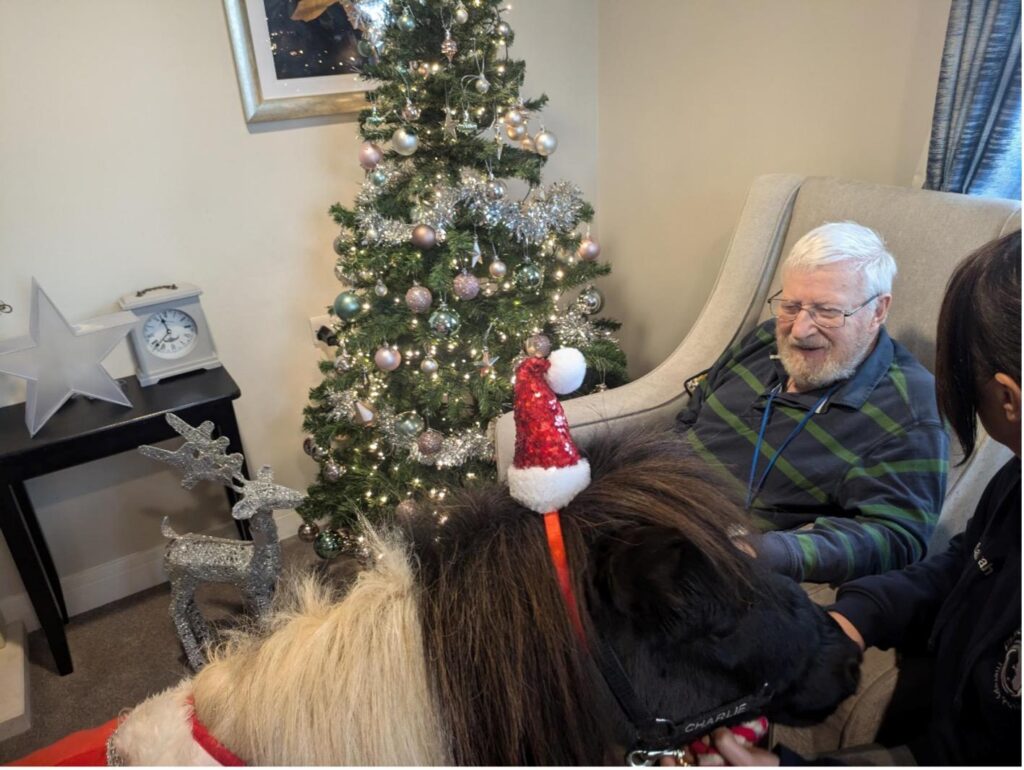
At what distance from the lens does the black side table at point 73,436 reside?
5.48 ft

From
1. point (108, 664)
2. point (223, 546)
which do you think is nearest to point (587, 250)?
point (223, 546)

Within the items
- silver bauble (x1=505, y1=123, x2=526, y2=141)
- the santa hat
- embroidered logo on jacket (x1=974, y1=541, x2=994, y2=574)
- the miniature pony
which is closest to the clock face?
silver bauble (x1=505, y1=123, x2=526, y2=141)

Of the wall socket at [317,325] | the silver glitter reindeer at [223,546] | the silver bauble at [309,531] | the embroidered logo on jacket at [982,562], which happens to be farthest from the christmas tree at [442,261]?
the embroidered logo on jacket at [982,562]

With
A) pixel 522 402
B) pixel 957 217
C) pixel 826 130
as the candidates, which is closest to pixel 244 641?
pixel 522 402

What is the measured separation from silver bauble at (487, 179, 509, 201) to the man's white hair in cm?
75

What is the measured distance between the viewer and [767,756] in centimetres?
80

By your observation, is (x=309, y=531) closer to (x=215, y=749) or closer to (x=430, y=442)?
(x=430, y=442)

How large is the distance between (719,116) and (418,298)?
1.18 metres

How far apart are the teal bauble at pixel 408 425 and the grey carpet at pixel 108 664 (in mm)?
451

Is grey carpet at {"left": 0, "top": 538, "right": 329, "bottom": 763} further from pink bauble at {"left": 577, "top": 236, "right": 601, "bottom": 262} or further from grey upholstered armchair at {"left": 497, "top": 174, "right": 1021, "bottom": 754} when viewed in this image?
pink bauble at {"left": 577, "top": 236, "right": 601, "bottom": 262}

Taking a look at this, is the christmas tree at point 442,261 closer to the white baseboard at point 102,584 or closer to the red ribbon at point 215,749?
the white baseboard at point 102,584

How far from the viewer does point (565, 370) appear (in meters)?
0.78

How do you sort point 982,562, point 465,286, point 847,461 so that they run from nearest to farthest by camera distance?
1. point 982,562
2. point 847,461
3. point 465,286

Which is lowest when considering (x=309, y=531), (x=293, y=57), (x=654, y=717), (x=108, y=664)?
(x=108, y=664)
